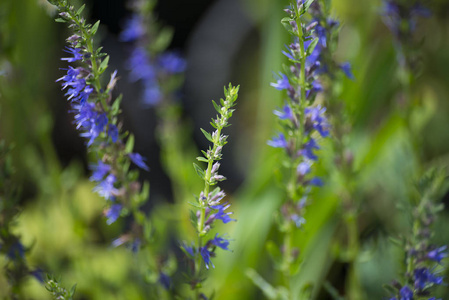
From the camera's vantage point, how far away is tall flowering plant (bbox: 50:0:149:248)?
0.62m

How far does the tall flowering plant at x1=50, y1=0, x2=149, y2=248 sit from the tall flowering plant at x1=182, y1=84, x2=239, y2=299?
13 centimetres

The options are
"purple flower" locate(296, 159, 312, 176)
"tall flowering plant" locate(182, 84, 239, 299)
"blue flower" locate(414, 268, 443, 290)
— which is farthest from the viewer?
"purple flower" locate(296, 159, 312, 176)

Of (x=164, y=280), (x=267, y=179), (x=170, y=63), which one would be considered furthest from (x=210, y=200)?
(x=170, y=63)

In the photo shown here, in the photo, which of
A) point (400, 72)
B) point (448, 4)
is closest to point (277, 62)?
point (400, 72)

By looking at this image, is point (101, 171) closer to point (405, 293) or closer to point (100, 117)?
point (100, 117)

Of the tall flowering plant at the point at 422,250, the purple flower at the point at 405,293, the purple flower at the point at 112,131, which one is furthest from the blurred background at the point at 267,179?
the purple flower at the point at 112,131

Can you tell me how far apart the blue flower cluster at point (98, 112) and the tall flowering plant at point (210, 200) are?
0.13 m

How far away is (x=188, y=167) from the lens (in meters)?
1.41

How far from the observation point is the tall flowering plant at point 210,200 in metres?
0.58

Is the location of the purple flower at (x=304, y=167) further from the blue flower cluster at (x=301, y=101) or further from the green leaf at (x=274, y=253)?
the green leaf at (x=274, y=253)

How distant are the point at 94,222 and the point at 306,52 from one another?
1409mm

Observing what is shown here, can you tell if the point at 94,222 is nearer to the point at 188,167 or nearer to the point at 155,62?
the point at 188,167

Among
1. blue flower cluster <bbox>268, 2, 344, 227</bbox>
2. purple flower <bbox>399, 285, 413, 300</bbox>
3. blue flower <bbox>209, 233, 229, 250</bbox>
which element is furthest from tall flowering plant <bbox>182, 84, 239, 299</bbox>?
purple flower <bbox>399, 285, 413, 300</bbox>

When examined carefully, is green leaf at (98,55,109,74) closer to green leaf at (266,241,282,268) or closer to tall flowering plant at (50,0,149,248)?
tall flowering plant at (50,0,149,248)
